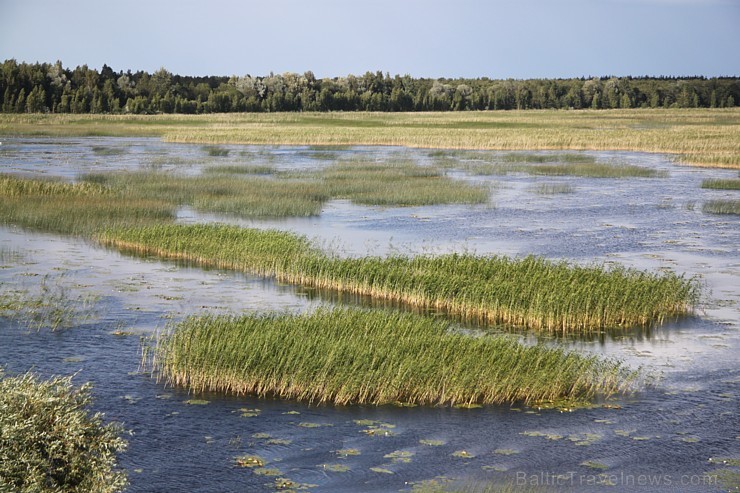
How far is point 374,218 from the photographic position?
Answer: 3297cm

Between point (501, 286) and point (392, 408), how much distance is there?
634 cm

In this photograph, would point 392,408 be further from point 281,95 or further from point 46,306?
point 281,95

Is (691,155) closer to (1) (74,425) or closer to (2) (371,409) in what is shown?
(2) (371,409)

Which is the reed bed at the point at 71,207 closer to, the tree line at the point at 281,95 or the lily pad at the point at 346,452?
the lily pad at the point at 346,452

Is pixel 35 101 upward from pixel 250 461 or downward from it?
upward

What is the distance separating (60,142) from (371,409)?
68558 mm

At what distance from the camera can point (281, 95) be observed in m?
152

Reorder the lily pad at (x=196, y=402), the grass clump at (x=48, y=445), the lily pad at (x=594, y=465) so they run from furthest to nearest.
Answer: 1. the lily pad at (x=196, y=402)
2. the lily pad at (x=594, y=465)
3. the grass clump at (x=48, y=445)

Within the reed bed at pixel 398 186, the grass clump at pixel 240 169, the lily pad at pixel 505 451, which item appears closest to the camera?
the lily pad at pixel 505 451

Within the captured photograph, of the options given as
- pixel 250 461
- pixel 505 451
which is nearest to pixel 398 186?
pixel 505 451

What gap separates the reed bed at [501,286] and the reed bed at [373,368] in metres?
3.19

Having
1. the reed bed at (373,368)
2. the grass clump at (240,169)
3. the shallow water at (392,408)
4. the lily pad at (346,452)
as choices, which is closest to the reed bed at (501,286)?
the shallow water at (392,408)

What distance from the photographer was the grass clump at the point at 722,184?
143 ft

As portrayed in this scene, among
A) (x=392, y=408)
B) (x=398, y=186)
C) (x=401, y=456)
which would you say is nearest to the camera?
(x=401, y=456)
